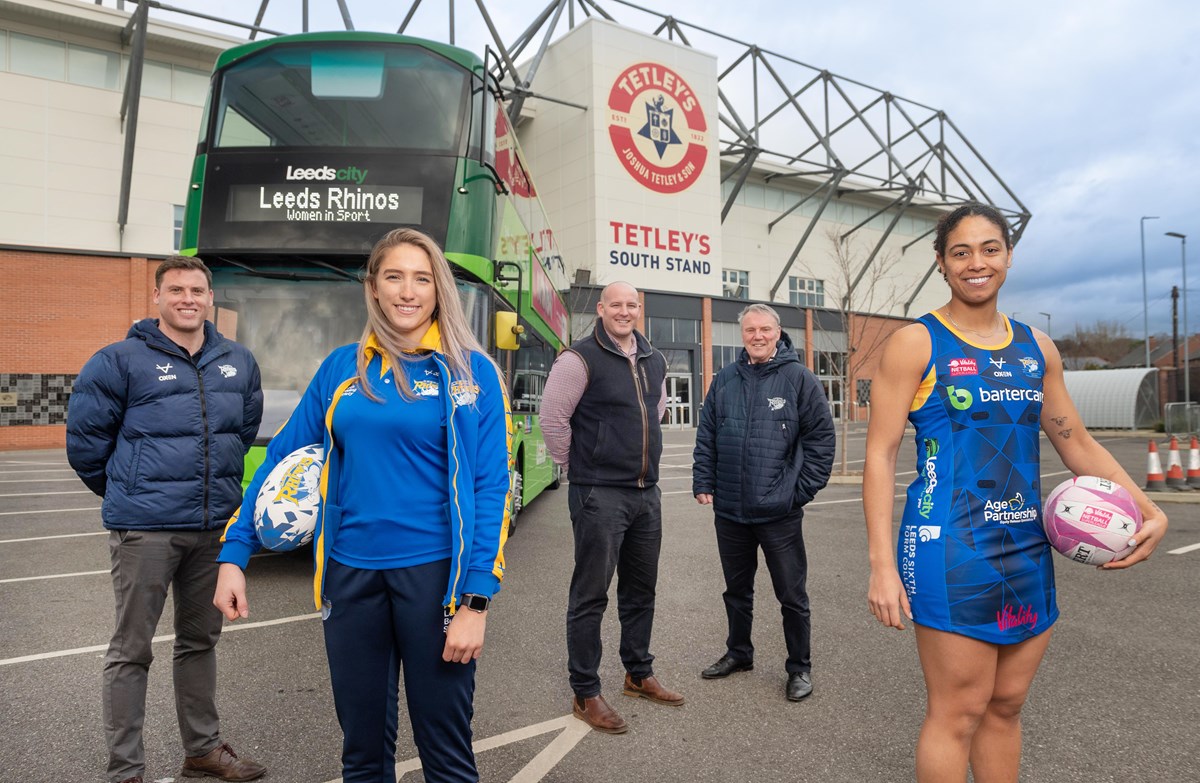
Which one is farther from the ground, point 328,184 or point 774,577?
point 328,184

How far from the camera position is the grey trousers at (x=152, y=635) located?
9.73 ft

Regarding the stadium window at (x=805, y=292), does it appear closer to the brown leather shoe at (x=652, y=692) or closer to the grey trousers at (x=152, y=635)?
the brown leather shoe at (x=652, y=692)

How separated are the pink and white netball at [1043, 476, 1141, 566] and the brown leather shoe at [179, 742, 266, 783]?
3.06 metres

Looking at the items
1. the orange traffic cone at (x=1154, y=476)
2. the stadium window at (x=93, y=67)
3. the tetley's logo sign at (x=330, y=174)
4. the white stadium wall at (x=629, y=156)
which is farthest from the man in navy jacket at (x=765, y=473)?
the stadium window at (x=93, y=67)

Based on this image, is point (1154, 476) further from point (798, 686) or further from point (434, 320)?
point (434, 320)

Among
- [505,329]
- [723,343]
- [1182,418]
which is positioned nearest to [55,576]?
[505,329]

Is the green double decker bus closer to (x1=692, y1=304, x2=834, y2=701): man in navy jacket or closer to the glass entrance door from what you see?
(x1=692, y1=304, x2=834, y2=701): man in navy jacket

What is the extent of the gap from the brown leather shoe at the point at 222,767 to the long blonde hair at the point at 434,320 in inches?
77.3

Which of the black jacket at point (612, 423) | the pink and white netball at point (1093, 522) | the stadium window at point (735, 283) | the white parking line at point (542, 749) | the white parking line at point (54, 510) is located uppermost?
the stadium window at point (735, 283)

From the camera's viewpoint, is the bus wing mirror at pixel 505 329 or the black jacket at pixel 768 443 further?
the bus wing mirror at pixel 505 329

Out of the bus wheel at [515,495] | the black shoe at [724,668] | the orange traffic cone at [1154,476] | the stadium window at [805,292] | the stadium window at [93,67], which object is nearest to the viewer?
the black shoe at [724,668]

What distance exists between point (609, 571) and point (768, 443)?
3.64ft

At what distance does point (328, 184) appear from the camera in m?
6.48

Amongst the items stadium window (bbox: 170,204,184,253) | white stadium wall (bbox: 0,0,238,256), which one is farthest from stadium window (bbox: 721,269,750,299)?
white stadium wall (bbox: 0,0,238,256)
